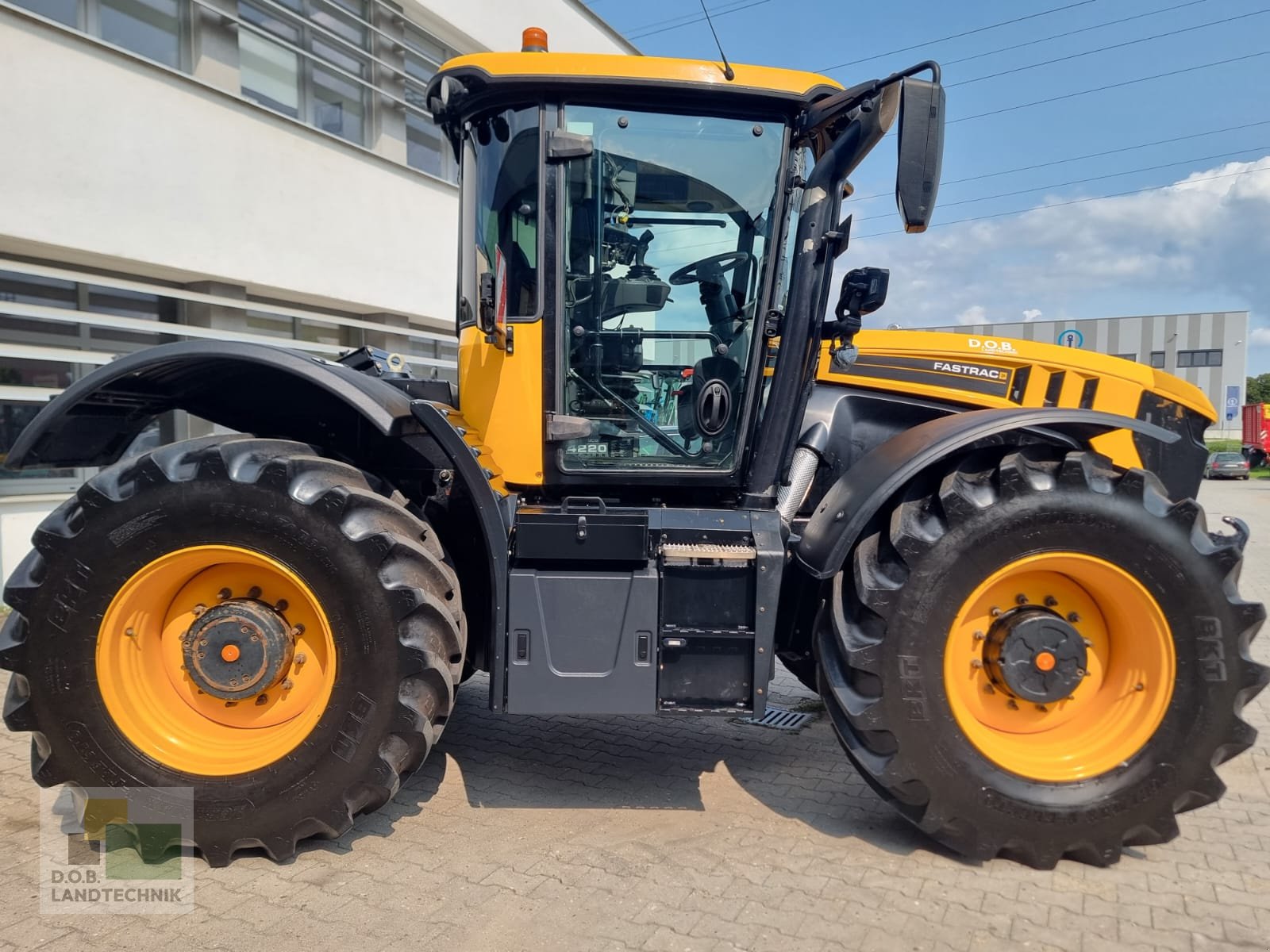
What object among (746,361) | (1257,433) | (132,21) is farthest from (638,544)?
(1257,433)

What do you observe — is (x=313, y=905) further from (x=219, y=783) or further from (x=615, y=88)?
(x=615, y=88)

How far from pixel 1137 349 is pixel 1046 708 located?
47071 millimetres

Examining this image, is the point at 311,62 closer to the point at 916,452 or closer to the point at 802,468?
the point at 802,468

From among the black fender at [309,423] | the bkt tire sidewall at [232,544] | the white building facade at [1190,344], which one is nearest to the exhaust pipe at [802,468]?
the black fender at [309,423]

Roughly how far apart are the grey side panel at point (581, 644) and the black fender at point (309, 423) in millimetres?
116

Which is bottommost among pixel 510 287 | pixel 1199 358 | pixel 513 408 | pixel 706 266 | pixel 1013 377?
pixel 513 408

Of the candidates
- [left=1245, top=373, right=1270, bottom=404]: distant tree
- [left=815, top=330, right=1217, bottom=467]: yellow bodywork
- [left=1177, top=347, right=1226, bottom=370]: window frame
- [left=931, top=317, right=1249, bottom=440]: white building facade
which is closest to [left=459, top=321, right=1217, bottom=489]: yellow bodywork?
[left=815, top=330, right=1217, bottom=467]: yellow bodywork

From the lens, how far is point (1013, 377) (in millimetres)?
3742

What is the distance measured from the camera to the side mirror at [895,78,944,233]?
9.34 feet

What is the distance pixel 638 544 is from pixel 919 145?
169cm

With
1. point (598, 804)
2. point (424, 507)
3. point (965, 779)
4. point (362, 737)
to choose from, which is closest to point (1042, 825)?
point (965, 779)

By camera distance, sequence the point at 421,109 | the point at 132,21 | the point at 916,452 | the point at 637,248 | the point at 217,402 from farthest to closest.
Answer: the point at 421,109, the point at 132,21, the point at 217,402, the point at 637,248, the point at 916,452

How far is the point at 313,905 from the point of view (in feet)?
8.66

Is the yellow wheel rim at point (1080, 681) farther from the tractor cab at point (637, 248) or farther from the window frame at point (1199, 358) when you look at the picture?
the window frame at point (1199, 358)
